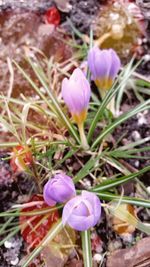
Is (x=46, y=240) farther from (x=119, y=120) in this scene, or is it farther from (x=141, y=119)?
(x=141, y=119)

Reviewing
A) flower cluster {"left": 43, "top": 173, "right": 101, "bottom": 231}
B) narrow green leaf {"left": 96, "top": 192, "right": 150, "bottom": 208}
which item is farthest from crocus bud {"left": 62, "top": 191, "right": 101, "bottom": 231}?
narrow green leaf {"left": 96, "top": 192, "right": 150, "bottom": 208}

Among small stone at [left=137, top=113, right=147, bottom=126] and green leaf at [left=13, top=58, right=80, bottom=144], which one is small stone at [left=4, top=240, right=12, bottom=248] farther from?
small stone at [left=137, top=113, right=147, bottom=126]

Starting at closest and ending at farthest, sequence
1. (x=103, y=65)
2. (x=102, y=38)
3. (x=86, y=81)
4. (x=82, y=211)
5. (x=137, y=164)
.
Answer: (x=82, y=211), (x=86, y=81), (x=103, y=65), (x=137, y=164), (x=102, y=38)

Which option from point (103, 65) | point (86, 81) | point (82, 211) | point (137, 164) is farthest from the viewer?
point (137, 164)

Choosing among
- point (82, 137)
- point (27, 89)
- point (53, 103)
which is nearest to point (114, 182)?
point (82, 137)

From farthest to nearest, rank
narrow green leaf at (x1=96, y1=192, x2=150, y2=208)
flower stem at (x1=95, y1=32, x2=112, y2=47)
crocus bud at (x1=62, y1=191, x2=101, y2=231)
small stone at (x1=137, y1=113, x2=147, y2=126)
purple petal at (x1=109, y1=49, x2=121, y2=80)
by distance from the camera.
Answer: flower stem at (x1=95, y1=32, x2=112, y2=47), small stone at (x1=137, y1=113, x2=147, y2=126), purple petal at (x1=109, y1=49, x2=121, y2=80), narrow green leaf at (x1=96, y1=192, x2=150, y2=208), crocus bud at (x1=62, y1=191, x2=101, y2=231)

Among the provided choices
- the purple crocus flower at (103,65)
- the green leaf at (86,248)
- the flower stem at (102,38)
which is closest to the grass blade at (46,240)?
the green leaf at (86,248)

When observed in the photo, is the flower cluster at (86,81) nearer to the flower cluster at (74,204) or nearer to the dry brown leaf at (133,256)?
the flower cluster at (74,204)
